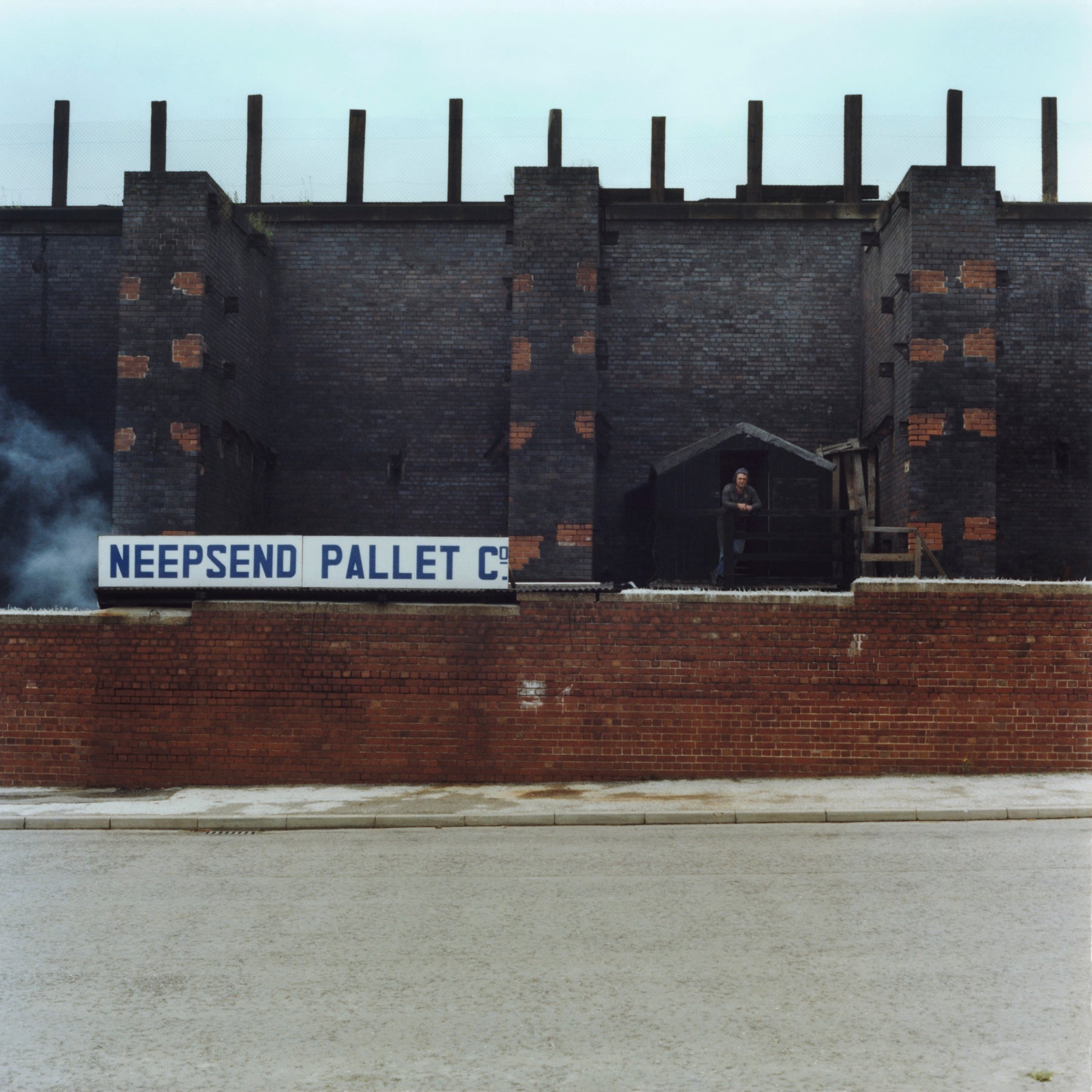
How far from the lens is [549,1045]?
15.9 ft

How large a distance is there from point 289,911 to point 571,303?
11.9 meters

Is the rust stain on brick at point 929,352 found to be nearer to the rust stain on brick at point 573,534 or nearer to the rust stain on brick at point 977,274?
the rust stain on brick at point 977,274

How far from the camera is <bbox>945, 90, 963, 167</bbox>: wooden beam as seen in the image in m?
22.1

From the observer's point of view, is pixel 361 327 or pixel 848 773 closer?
pixel 848 773

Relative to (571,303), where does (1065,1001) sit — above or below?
below

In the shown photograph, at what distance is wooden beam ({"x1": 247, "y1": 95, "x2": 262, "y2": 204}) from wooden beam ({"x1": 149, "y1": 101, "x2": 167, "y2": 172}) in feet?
5.30

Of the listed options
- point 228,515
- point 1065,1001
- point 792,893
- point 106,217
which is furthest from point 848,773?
point 106,217

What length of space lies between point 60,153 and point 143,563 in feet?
45.7

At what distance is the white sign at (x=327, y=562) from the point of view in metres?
13.3

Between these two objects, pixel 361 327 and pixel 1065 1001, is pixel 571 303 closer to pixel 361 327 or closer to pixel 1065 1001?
pixel 361 327

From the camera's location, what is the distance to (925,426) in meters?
16.6

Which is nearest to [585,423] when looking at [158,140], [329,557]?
[329,557]

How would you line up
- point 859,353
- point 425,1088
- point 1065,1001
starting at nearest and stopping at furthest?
point 425,1088
point 1065,1001
point 859,353

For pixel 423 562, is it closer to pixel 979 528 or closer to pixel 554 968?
pixel 554 968
